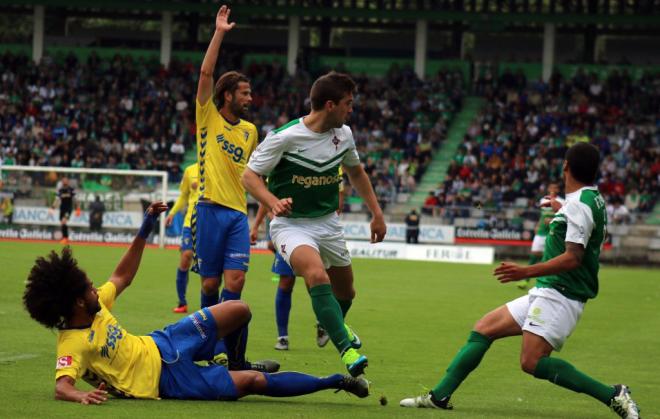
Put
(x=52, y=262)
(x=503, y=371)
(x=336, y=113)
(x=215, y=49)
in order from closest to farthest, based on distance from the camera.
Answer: (x=52, y=262) < (x=336, y=113) < (x=215, y=49) < (x=503, y=371)

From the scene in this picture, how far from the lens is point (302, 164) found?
355 inches

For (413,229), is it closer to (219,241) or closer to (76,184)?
(76,184)

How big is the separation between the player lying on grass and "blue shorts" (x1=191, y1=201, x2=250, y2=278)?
2.12m

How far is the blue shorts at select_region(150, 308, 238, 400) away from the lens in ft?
25.2

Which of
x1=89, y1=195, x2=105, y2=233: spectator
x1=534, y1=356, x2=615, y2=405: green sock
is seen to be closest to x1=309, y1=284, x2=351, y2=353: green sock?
x1=534, y1=356, x2=615, y2=405: green sock

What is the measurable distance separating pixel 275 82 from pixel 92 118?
7779 mm

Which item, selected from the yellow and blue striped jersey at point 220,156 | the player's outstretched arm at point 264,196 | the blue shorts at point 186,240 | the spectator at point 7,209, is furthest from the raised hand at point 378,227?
the spectator at point 7,209

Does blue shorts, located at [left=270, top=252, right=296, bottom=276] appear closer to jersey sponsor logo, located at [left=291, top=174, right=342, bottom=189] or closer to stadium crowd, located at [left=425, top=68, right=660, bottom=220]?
jersey sponsor logo, located at [left=291, top=174, right=342, bottom=189]

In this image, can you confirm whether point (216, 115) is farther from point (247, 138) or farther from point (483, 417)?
point (483, 417)

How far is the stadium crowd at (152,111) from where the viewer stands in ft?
143

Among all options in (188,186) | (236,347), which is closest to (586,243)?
(236,347)

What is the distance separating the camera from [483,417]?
25.3 ft

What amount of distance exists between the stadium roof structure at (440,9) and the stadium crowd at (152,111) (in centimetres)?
242

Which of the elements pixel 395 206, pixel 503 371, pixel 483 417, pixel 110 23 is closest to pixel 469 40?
pixel 395 206
